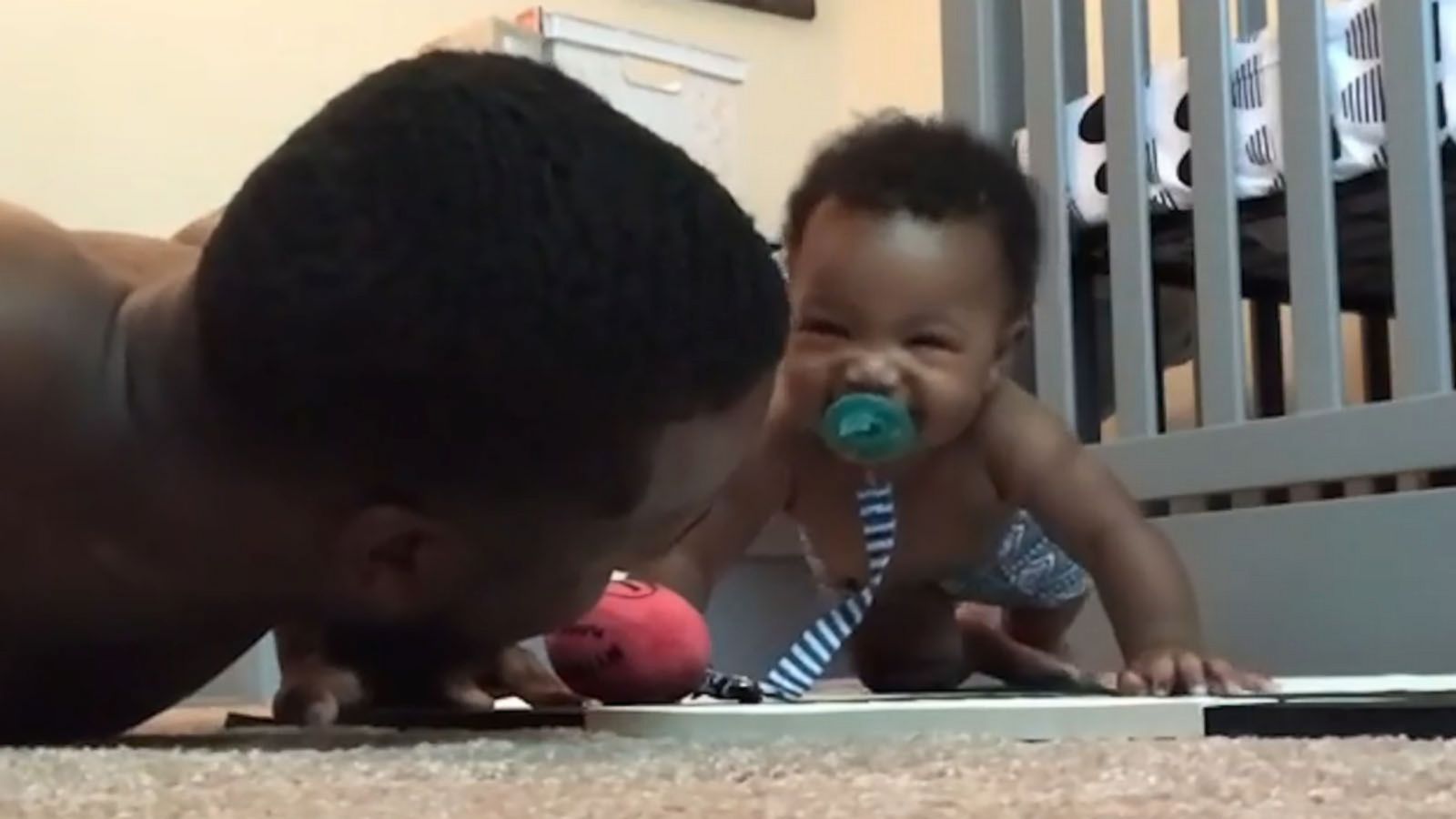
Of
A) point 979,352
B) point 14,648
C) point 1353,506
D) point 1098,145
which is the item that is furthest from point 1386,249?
point 14,648

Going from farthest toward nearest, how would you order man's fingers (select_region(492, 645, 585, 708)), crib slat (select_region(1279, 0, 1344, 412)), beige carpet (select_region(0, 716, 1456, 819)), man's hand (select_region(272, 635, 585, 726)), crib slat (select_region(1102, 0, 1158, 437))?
crib slat (select_region(1102, 0, 1158, 437)), crib slat (select_region(1279, 0, 1344, 412)), man's fingers (select_region(492, 645, 585, 708)), man's hand (select_region(272, 635, 585, 726)), beige carpet (select_region(0, 716, 1456, 819))

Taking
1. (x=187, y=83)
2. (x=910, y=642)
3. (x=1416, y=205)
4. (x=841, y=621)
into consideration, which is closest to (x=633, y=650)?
(x=841, y=621)

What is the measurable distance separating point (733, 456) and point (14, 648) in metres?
0.28

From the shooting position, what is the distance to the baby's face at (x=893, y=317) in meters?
1.19

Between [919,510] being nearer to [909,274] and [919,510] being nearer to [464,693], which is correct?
[909,274]

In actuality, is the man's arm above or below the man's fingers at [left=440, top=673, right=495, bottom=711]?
above

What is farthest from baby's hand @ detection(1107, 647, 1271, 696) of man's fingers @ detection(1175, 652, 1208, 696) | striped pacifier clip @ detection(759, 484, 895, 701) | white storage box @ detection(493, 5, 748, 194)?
white storage box @ detection(493, 5, 748, 194)

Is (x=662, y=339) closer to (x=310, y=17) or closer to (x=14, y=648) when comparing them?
(x=14, y=648)

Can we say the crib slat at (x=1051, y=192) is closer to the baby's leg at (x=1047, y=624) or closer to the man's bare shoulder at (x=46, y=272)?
the baby's leg at (x=1047, y=624)

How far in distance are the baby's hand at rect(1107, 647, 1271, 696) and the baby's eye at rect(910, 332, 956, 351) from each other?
9.4 inches

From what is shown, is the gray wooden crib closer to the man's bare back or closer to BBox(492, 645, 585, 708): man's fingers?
BBox(492, 645, 585, 708): man's fingers

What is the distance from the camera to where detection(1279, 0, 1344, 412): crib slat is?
1.29 metres

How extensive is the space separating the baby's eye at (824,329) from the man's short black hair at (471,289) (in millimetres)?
551

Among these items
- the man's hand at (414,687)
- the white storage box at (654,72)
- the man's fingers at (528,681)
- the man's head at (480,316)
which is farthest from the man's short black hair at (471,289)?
the white storage box at (654,72)
